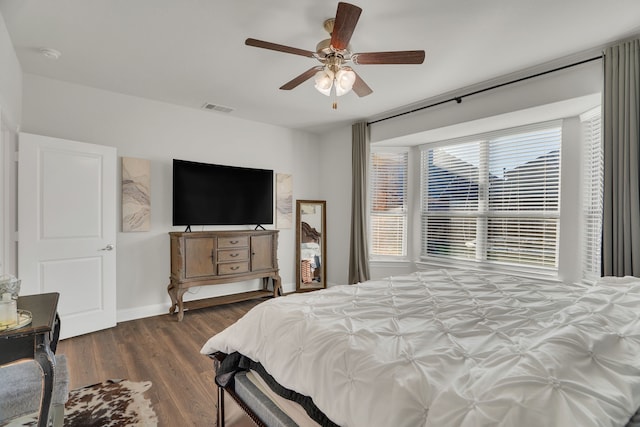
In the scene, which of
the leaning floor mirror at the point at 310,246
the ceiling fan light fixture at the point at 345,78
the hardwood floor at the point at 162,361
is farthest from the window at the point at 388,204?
the ceiling fan light fixture at the point at 345,78

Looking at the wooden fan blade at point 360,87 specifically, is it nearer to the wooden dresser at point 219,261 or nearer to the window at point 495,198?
the window at point 495,198

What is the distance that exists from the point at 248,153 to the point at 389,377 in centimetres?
410

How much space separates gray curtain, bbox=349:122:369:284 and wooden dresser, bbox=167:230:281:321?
1114 mm

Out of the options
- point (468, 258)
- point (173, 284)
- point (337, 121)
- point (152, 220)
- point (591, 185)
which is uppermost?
point (337, 121)

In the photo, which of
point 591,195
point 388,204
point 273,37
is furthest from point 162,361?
point 591,195

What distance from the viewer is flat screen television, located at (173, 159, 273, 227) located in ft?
12.9

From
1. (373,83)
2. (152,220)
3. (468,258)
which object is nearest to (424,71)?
(373,83)

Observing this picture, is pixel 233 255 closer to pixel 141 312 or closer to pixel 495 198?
pixel 141 312

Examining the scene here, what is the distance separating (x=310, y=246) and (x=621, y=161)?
3.77 m

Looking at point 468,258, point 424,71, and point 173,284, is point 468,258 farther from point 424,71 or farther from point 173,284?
point 173,284

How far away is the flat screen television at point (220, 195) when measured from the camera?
393 centimetres

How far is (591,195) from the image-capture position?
124 inches

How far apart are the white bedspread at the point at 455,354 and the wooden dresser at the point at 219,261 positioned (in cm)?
221

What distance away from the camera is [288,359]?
1.30 metres
